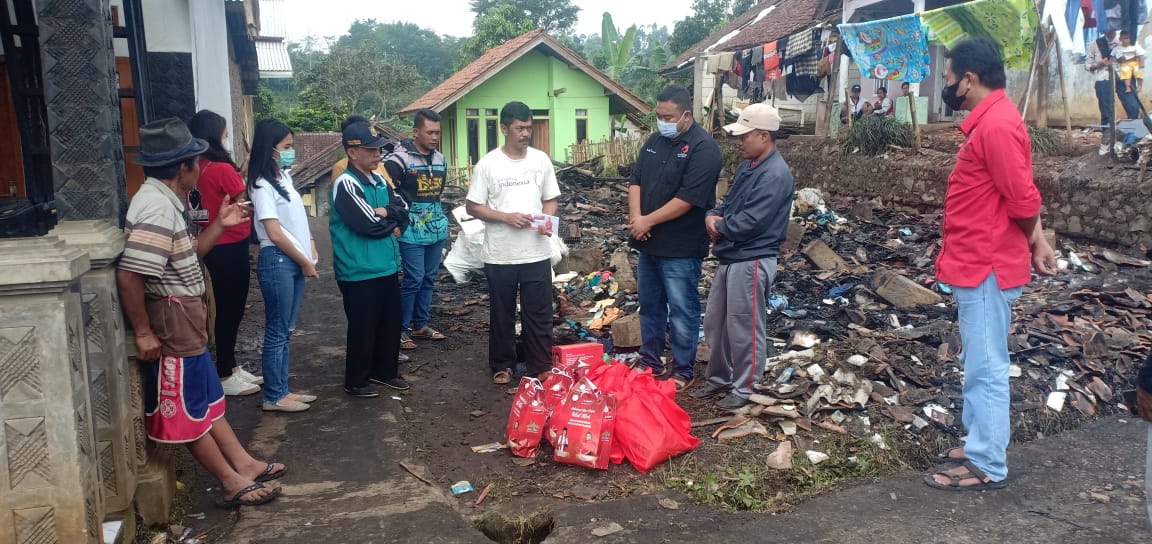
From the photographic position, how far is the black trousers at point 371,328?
→ 5168 mm

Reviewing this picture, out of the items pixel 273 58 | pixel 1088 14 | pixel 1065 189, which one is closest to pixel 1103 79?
pixel 1088 14

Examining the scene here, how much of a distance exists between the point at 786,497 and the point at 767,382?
1.37 m

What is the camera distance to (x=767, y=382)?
518cm

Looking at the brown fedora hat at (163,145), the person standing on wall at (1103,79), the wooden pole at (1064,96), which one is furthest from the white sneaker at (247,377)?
the wooden pole at (1064,96)

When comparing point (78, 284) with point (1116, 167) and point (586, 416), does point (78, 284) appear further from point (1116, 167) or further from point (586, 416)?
point (1116, 167)

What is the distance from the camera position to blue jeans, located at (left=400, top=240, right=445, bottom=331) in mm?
6562

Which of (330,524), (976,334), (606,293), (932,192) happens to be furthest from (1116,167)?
(330,524)

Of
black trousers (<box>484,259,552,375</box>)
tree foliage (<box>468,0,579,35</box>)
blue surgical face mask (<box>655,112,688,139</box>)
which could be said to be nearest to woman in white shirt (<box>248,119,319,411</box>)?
black trousers (<box>484,259,552,375</box>)

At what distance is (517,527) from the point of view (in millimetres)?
3629

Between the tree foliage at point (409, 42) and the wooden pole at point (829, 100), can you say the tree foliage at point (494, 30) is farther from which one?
the tree foliage at point (409, 42)

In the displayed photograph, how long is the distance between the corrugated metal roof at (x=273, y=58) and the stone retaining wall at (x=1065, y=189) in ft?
49.2

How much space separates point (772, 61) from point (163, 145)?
1373cm

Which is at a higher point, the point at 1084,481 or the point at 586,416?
the point at 586,416

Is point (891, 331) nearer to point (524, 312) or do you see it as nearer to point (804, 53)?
point (524, 312)
